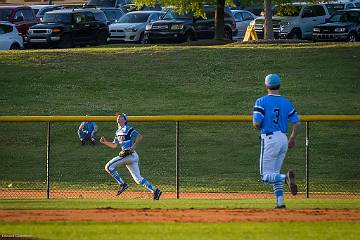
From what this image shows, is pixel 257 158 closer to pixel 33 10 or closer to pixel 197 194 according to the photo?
pixel 197 194

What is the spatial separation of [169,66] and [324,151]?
10.1 metres

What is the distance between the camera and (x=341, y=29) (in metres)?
45.5

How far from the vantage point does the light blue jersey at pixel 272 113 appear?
16.0 m

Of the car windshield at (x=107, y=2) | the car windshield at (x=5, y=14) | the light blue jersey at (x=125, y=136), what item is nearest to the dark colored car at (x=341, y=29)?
the car windshield at (x=5, y=14)

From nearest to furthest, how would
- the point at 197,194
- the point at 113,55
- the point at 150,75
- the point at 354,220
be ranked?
the point at 354,220 → the point at 197,194 → the point at 150,75 → the point at 113,55

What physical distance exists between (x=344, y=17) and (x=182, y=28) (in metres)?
6.50

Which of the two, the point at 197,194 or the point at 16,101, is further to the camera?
the point at 16,101

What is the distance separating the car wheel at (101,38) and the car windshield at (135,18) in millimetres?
2271

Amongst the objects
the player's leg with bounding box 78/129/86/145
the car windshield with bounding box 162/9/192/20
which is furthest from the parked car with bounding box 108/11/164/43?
the player's leg with bounding box 78/129/86/145

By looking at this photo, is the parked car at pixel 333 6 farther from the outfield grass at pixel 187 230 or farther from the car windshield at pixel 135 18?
the outfield grass at pixel 187 230

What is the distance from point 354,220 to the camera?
1547cm

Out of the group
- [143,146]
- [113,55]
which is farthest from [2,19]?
[143,146]

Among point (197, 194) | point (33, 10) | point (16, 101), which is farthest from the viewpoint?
point (33, 10)

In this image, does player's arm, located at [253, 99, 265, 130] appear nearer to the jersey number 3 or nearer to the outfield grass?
the jersey number 3
